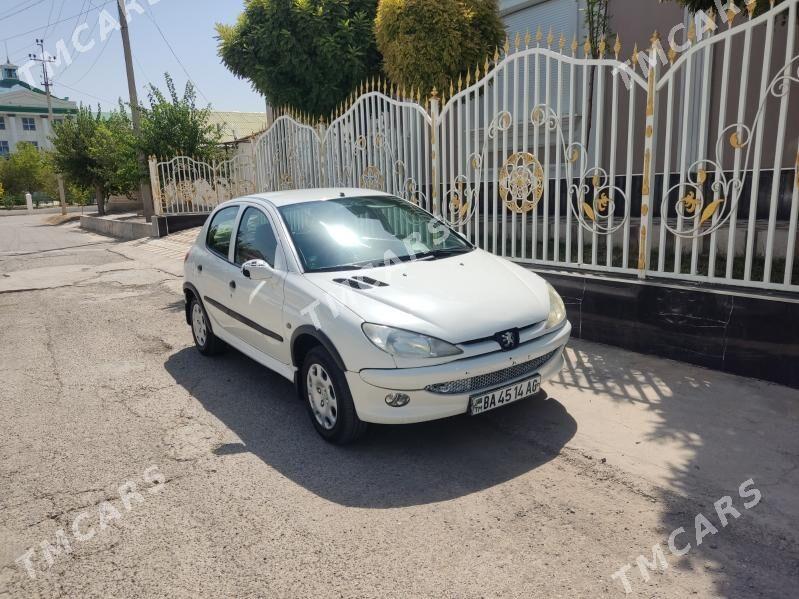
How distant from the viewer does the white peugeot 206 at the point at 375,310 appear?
3.67 meters

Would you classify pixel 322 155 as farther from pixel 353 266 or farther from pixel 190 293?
pixel 353 266

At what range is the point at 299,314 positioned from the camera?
4.17 metres

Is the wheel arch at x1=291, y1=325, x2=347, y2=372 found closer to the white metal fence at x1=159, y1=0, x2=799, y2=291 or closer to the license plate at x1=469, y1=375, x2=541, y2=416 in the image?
the license plate at x1=469, y1=375, x2=541, y2=416

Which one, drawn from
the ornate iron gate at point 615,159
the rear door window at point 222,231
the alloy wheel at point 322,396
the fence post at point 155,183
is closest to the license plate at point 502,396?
the alloy wheel at point 322,396

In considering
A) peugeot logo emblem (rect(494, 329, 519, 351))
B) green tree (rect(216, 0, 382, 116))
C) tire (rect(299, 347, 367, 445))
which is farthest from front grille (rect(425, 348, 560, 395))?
green tree (rect(216, 0, 382, 116))

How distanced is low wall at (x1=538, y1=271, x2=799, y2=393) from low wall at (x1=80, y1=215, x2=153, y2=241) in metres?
16.0

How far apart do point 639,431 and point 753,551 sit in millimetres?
1287

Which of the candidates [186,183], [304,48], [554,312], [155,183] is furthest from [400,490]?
[155,183]

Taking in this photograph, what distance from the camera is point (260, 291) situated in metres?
4.71

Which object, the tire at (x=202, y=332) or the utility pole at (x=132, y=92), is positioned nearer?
the tire at (x=202, y=332)

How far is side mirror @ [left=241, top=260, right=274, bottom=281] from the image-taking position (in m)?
4.57

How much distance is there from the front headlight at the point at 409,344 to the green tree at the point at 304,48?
24.0 feet

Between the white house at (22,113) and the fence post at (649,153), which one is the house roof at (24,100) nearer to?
the white house at (22,113)

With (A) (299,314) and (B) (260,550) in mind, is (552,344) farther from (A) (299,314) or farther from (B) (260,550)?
(B) (260,550)
